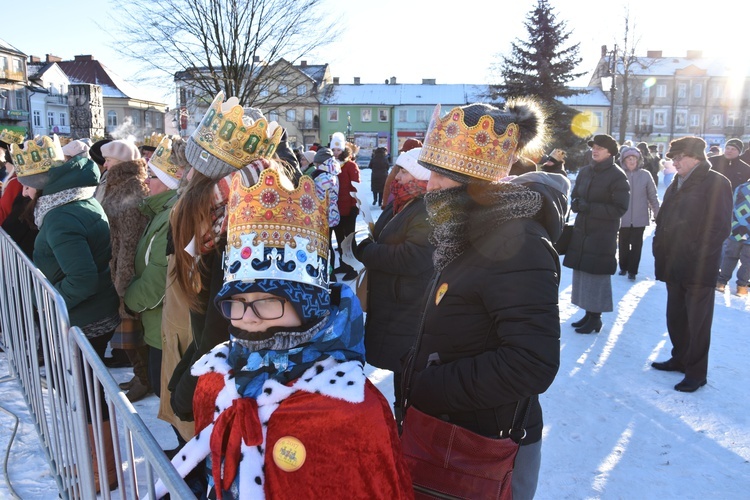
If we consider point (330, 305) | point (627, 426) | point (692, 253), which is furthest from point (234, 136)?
point (692, 253)

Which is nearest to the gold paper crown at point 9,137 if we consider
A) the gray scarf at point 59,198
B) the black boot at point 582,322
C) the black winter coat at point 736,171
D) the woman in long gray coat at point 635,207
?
the gray scarf at point 59,198

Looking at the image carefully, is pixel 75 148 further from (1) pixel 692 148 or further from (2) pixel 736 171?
(2) pixel 736 171

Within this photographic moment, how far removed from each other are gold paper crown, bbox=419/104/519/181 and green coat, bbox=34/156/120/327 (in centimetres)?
236

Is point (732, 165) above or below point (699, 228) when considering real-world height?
above

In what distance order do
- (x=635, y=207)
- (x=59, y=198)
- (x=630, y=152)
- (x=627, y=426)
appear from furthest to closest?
(x=635, y=207)
(x=630, y=152)
(x=627, y=426)
(x=59, y=198)

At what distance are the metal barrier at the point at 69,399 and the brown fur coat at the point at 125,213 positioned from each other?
636 millimetres

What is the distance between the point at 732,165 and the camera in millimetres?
9727

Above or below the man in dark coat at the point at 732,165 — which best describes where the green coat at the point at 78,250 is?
below

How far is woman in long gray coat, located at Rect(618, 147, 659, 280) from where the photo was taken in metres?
8.55

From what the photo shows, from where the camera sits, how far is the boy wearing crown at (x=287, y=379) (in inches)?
59.3

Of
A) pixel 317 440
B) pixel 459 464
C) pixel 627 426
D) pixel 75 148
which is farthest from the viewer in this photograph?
pixel 75 148

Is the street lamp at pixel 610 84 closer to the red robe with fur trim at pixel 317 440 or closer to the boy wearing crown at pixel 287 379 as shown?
the boy wearing crown at pixel 287 379

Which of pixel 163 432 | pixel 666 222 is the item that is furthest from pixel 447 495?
pixel 666 222

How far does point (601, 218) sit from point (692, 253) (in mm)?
1404
